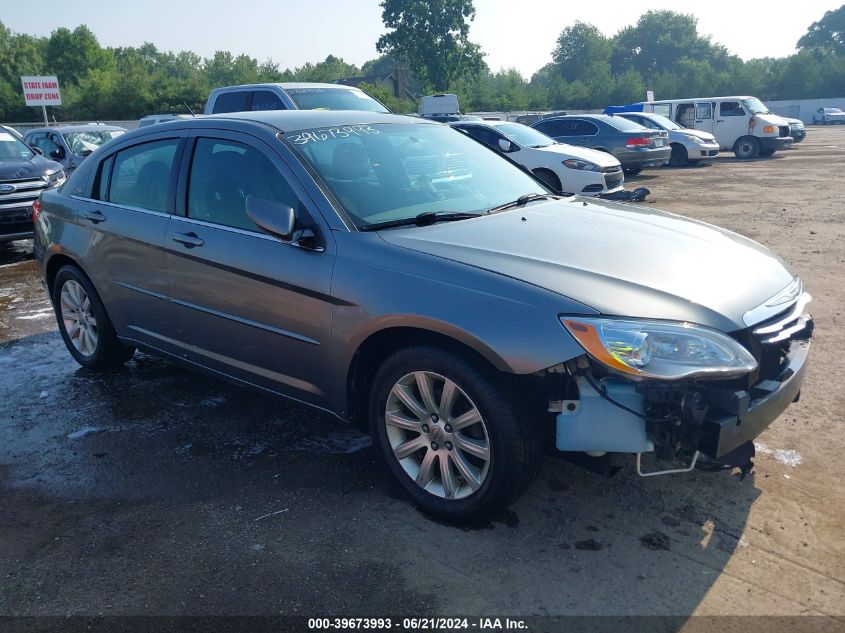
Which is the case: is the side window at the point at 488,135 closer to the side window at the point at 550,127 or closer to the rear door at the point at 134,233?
the side window at the point at 550,127

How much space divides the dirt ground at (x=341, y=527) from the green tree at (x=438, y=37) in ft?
215

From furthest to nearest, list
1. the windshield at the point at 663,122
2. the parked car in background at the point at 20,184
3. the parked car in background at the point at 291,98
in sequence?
the windshield at the point at 663,122 < the parked car in background at the point at 291,98 < the parked car in background at the point at 20,184

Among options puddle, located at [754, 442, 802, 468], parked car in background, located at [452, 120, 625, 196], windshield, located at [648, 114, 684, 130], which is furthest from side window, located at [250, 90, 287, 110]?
windshield, located at [648, 114, 684, 130]

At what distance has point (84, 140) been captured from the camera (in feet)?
48.5

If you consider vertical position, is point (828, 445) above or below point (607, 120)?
below

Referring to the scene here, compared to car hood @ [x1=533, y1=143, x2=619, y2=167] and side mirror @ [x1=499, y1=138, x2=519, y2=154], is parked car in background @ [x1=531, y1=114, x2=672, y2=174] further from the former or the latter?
side mirror @ [x1=499, y1=138, x2=519, y2=154]

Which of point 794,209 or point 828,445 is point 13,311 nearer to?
point 828,445

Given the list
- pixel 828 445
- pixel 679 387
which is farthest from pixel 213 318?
pixel 828 445

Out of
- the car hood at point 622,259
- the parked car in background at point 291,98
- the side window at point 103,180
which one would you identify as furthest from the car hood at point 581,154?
the side window at point 103,180

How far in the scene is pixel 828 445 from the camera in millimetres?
3793

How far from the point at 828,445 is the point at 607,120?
51.9ft

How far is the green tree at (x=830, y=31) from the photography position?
105125mm

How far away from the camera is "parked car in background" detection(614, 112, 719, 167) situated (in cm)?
2136

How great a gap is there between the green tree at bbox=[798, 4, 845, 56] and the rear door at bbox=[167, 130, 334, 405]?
122 m
